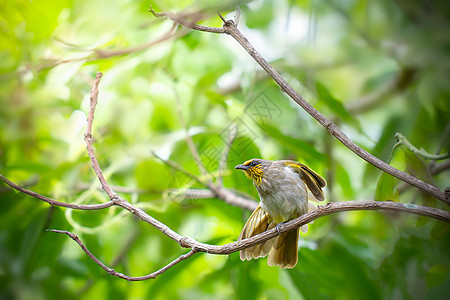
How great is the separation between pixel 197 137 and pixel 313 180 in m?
0.49

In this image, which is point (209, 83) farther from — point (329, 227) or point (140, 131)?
point (329, 227)

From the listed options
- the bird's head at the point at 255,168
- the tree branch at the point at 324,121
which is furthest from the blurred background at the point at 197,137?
the tree branch at the point at 324,121

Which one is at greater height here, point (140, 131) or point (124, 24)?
point (124, 24)

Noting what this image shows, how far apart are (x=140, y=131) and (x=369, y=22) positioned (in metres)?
1.03

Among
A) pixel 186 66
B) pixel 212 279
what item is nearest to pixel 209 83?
pixel 186 66

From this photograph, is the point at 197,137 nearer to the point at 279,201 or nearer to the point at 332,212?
the point at 279,201

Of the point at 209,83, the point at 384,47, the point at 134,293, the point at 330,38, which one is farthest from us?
the point at 330,38

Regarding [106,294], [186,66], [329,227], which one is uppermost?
[186,66]

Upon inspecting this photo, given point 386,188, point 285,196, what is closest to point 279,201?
point 285,196

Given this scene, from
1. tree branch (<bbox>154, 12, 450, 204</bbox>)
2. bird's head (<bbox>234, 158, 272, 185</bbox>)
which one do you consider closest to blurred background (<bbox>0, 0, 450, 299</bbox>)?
bird's head (<bbox>234, 158, 272, 185</bbox>)

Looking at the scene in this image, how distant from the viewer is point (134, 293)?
1440mm

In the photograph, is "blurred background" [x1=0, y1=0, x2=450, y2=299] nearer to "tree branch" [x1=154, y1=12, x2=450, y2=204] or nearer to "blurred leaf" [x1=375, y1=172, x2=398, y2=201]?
"blurred leaf" [x1=375, y1=172, x2=398, y2=201]

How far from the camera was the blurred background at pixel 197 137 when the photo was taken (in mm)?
1003

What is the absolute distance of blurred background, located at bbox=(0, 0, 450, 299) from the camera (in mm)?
1003
